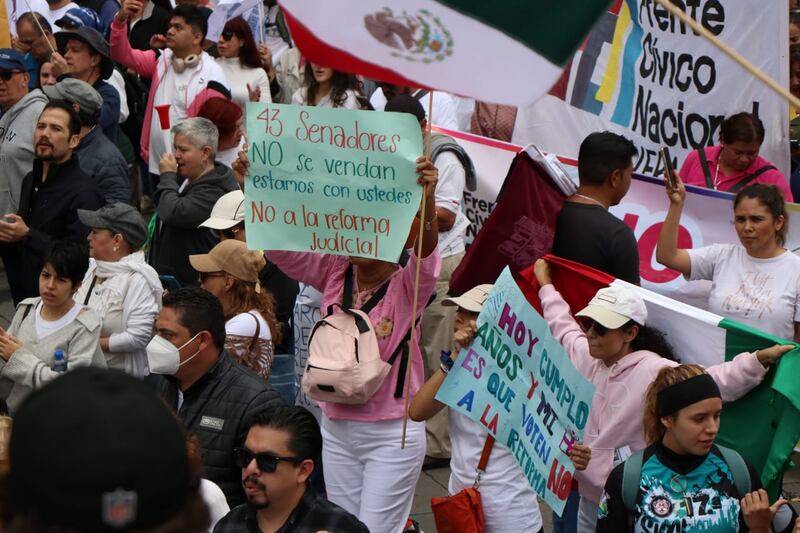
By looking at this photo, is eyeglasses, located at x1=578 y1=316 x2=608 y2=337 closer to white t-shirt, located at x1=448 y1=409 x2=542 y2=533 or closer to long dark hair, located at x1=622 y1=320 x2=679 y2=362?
long dark hair, located at x1=622 y1=320 x2=679 y2=362

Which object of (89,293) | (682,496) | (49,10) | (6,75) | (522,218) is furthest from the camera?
(49,10)

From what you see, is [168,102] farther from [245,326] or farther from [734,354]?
[734,354]

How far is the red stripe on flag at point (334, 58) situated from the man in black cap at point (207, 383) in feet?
5.80

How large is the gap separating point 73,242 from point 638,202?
11.0 ft

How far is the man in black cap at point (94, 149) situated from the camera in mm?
8031

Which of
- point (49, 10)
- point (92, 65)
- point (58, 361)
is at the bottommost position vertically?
point (49, 10)

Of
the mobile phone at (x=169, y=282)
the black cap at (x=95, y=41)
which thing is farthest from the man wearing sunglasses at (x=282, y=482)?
the black cap at (x=95, y=41)

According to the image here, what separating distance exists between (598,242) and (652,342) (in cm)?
61

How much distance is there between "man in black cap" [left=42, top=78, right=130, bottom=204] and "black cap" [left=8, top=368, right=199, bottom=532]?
655cm

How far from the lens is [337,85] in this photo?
9.02m

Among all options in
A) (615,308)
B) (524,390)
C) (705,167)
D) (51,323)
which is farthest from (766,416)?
(51,323)

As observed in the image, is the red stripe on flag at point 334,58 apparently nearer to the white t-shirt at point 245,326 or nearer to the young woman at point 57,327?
the white t-shirt at point 245,326

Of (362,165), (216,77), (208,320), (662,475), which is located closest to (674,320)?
(662,475)

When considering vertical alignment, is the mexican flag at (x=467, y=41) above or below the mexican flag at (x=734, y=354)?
above
